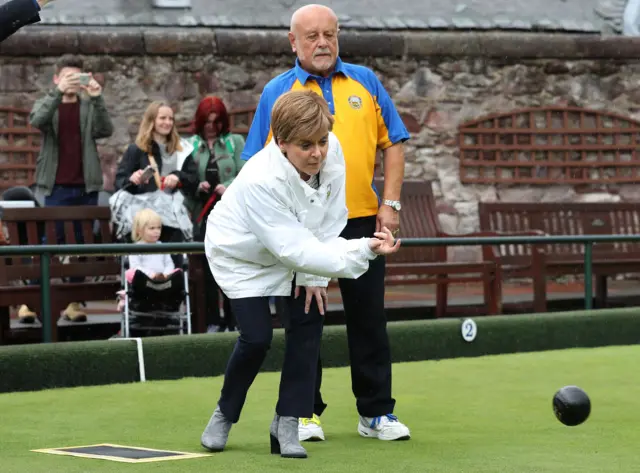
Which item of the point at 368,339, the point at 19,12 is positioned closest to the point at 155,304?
the point at 368,339

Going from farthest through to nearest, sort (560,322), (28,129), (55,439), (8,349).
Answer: (28,129)
(560,322)
(8,349)
(55,439)

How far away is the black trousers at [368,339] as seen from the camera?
19.1 ft

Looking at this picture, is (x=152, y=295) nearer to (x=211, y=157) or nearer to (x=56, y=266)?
(x=56, y=266)

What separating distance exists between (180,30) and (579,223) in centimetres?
→ 436

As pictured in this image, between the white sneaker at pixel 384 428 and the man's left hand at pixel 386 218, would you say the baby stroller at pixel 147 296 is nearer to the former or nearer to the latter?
the white sneaker at pixel 384 428

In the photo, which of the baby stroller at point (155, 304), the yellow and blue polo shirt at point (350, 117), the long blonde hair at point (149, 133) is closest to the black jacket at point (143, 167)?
the long blonde hair at point (149, 133)

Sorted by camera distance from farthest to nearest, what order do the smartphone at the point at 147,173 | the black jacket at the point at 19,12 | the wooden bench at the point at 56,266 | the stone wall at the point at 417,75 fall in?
the stone wall at the point at 417,75
the smartphone at the point at 147,173
the wooden bench at the point at 56,266
the black jacket at the point at 19,12

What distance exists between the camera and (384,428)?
18.9 feet

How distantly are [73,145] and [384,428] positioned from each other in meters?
5.04

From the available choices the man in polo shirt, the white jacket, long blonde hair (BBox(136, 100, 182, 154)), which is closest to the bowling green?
the man in polo shirt

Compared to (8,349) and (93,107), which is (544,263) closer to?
(93,107)

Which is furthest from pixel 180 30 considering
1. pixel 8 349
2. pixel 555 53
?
pixel 8 349

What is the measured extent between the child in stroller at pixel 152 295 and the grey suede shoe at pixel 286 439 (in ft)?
11.0

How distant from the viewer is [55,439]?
5.73 meters
